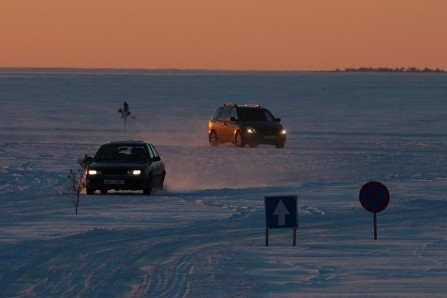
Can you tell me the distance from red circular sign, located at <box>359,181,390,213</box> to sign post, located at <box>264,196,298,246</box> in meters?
1.28

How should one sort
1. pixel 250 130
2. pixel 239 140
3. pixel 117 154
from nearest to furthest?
pixel 117 154 → pixel 250 130 → pixel 239 140

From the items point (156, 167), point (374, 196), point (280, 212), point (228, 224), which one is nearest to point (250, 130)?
point (156, 167)

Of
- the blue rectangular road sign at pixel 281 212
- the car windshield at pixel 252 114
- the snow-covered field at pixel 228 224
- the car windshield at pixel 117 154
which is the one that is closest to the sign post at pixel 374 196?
the snow-covered field at pixel 228 224

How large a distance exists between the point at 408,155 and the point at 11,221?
831 inches

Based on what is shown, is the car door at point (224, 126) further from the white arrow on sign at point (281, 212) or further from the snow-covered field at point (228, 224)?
the white arrow on sign at point (281, 212)

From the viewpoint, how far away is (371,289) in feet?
44.6

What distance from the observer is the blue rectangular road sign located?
17.4 meters

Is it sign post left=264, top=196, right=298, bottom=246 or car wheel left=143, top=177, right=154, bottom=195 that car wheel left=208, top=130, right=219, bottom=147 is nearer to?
car wheel left=143, top=177, right=154, bottom=195

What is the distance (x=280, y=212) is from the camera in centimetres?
1755

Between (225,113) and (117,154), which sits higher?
(225,113)

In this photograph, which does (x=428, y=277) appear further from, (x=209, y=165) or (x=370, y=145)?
(x=370, y=145)

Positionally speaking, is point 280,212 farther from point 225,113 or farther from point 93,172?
point 225,113

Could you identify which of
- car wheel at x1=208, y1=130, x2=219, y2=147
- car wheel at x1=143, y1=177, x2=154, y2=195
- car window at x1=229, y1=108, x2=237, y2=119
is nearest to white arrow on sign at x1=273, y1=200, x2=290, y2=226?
car wheel at x1=143, y1=177, x2=154, y2=195

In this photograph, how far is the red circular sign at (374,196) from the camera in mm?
18266
